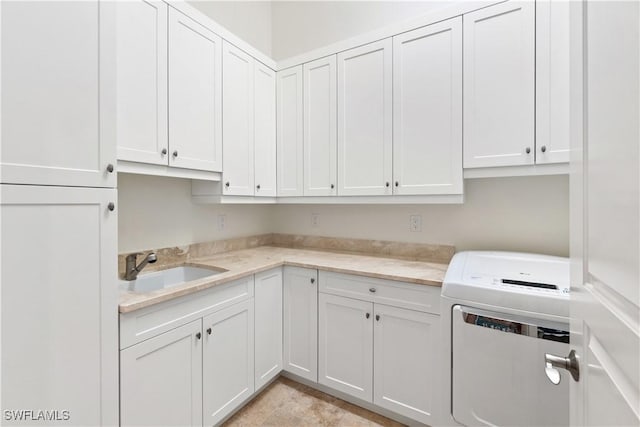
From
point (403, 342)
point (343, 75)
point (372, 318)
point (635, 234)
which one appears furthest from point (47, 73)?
point (403, 342)

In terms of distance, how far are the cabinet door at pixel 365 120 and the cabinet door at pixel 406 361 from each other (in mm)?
843

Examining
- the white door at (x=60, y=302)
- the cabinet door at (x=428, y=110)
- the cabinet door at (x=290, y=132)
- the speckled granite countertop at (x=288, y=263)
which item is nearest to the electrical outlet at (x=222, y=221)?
the speckled granite countertop at (x=288, y=263)

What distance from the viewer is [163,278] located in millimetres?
1874

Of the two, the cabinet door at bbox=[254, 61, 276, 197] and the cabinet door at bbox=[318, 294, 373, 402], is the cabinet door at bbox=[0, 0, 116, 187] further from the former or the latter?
the cabinet door at bbox=[318, 294, 373, 402]

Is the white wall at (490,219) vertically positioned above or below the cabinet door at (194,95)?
below

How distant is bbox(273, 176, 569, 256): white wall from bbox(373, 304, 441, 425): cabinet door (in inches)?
29.1

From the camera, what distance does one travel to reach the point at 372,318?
5.74 feet

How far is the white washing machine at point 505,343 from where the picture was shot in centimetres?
118

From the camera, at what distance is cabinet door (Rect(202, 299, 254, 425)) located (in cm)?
155

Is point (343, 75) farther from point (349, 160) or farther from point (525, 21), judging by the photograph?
point (525, 21)

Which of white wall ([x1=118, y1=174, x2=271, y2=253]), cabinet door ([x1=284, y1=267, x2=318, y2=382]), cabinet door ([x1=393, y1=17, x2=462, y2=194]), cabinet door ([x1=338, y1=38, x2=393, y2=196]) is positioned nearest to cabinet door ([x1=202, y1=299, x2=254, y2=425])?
cabinet door ([x1=284, y1=267, x2=318, y2=382])

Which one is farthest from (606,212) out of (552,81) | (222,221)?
(222,221)

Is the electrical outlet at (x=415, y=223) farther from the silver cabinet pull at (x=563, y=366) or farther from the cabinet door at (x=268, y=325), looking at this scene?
the silver cabinet pull at (x=563, y=366)

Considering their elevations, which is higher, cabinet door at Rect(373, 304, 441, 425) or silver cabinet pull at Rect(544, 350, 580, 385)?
silver cabinet pull at Rect(544, 350, 580, 385)
